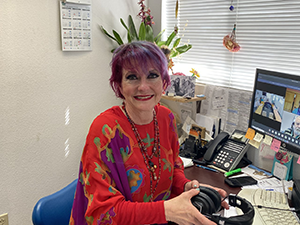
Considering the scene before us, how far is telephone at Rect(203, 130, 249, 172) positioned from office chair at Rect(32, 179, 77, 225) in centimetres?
88

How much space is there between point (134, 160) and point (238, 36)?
4.00 ft

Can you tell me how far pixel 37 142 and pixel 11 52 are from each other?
0.64 m

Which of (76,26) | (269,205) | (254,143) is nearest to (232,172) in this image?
(254,143)

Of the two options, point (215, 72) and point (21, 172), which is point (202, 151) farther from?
point (21, 172)

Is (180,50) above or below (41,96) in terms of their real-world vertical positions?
above

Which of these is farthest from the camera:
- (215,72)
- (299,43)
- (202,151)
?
(215,72)

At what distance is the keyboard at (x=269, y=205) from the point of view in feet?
3.93

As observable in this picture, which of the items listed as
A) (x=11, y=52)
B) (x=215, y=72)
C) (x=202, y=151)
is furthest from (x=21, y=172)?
(x=215, y=72)

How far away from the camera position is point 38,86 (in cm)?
193

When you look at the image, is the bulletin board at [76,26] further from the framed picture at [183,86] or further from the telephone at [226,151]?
the telephone at [226,151]

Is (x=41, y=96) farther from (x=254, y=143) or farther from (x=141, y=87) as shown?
(x=254, y=143)

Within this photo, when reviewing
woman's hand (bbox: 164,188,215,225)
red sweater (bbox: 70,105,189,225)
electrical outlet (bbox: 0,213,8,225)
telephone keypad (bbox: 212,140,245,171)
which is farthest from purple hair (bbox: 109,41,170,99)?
electrical outlet (bbox: 0,213,8,225)

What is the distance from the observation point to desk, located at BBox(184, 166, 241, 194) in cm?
151

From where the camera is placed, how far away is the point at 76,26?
205cm
